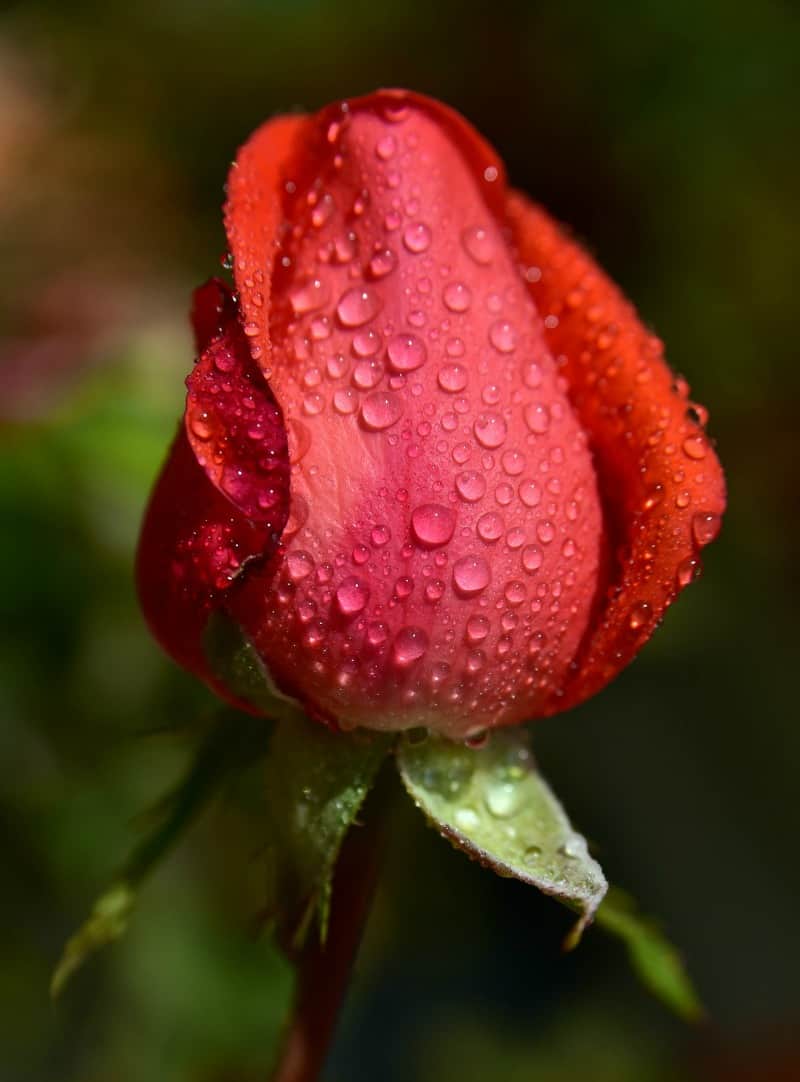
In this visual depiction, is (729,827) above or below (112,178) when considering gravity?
below

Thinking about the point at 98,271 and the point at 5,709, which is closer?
the point at 5,709

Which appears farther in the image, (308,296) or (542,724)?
(542,724)

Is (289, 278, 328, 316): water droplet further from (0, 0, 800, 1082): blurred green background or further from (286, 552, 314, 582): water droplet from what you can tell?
(0, 0, 800, 1082): blurred green background

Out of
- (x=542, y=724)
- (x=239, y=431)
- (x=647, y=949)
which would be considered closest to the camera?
(x=239, y=431)

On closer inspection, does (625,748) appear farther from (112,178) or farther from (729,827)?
(112,178)

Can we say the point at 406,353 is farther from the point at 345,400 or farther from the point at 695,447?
the point at 695,447

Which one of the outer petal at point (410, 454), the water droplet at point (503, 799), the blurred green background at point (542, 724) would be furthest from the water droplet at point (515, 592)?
the blurred green background at point (542, 724)

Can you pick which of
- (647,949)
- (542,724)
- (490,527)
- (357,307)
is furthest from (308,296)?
(542,724)

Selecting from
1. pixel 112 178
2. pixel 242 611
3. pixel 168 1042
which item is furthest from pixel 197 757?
pixel 112 178
